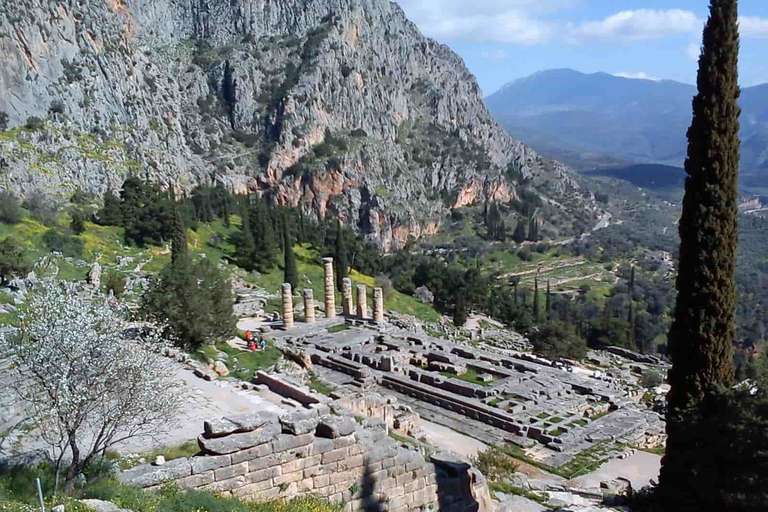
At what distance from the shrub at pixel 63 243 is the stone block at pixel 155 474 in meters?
30.1

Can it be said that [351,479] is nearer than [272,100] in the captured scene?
Yes

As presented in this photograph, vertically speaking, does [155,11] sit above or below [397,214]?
above

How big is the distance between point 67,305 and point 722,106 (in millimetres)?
12906

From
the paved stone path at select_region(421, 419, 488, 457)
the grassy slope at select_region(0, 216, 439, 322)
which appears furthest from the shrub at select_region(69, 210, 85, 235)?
the paved stone path at select_region(421, 419, 488, 457)

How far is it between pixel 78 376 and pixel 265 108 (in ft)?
333

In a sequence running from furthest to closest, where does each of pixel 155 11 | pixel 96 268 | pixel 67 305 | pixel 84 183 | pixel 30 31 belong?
1. pixel 155 11
2. pixel 30 31
3. pixel 84 183
4. pixel 96 268
5. pixel 67 305

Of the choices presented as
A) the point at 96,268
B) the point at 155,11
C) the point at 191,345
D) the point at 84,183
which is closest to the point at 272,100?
the point at 155,11

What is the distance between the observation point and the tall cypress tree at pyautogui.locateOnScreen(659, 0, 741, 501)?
1200 cm

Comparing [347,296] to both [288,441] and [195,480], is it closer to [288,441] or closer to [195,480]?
[288,441]

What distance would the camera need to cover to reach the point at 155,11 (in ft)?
334

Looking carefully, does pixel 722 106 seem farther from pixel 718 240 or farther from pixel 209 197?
pixel 209 197

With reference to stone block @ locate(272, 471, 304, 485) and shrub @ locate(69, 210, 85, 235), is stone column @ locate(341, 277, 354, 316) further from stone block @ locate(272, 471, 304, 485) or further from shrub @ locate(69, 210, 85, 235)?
stone block @ locate(272, 471, 304, 485)

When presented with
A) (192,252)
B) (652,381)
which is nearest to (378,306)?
(652,381)

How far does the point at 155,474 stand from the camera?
8.58m
